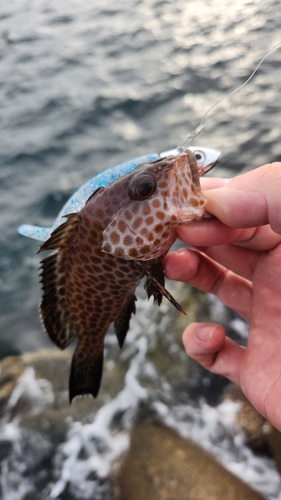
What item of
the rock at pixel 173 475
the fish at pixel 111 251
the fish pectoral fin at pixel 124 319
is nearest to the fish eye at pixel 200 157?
the fish at pixel 111 251

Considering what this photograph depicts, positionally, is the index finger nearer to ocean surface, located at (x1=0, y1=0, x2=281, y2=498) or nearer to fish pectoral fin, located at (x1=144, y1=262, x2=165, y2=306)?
fish pectoral fin, located at (x1=144, y1=262, x2=165, y2=306)

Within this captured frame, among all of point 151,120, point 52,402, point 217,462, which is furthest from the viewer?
point 151,120

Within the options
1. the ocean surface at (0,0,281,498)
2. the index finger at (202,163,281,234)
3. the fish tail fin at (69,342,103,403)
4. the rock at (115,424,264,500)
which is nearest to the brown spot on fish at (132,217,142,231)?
the index finger at (202,163,281,234)

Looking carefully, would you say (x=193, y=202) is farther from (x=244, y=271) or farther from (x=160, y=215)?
(x=244, y=271)

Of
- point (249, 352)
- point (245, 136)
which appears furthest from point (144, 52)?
point (249, 352)

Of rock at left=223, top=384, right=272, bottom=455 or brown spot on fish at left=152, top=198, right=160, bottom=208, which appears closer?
brown spot on fish at left=152, top=198, right=160, bottom=208

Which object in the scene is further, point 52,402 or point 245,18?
point 245,18

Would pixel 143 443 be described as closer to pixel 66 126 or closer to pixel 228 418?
pixel 228 418
